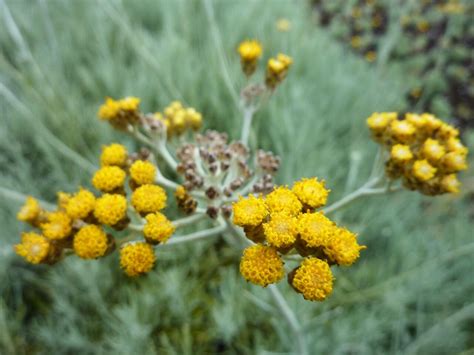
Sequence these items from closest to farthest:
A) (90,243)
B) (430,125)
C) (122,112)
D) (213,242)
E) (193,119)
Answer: (90,243)
(430,125)
(122,112)
(193,119)
(213,242)

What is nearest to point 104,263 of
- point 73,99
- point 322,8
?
point 73,99

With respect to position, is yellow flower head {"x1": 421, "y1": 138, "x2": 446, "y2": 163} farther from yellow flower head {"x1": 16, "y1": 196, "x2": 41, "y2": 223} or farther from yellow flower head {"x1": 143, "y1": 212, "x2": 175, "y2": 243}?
yellow flower head {"x1": 16, "y1": 196, "x2": 41, "y2": 223}

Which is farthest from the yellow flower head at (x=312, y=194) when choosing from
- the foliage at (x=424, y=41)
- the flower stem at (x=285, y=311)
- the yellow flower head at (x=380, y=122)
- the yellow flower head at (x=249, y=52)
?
the foliage at (x=424, y=41)

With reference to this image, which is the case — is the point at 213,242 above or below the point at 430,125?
above

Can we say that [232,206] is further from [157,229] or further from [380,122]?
[380,122]

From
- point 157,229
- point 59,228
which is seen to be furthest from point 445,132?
point 59,228

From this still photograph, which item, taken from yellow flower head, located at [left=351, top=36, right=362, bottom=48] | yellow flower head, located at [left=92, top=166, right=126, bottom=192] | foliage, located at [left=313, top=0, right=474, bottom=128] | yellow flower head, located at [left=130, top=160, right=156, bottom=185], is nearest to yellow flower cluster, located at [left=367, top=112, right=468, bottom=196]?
yellow flower head, located at [left=130, top=160, right=156, bottom=185]

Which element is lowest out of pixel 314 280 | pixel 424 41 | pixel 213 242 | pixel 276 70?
pixel 314 280

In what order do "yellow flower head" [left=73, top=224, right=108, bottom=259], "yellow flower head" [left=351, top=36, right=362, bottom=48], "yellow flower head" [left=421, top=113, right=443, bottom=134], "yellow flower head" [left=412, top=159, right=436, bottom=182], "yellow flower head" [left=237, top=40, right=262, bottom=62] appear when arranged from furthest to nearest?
"yellow flower head" [left=351, top=36, right=362, bottom=48], "yellow flower head" [left=237, top=40, right=262, bottom=62], "yellow flower head" [left=421, top=113, right=443, bottom=134], "yellow flower head" [left=412, top=159, right=436, bottom=182], "yellow flower head" [left=73, top=224, right=108, bottom=259]
